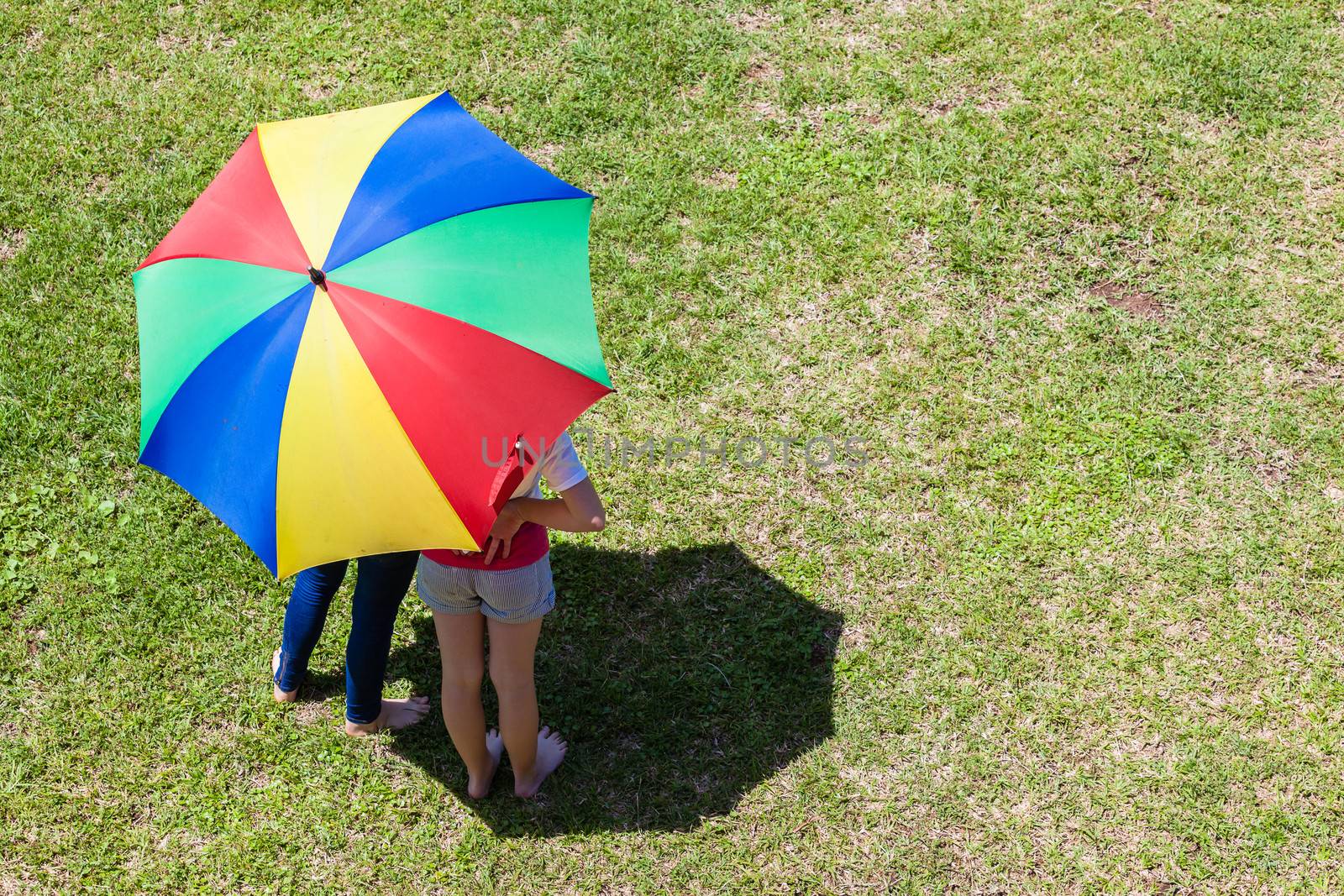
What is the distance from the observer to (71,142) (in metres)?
6.17

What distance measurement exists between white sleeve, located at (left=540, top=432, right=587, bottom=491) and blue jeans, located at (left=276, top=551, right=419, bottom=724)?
666 mm

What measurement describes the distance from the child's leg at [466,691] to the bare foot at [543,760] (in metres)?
0.13

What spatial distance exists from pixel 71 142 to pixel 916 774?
5.18 metres

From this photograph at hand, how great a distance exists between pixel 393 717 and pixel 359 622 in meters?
0.61

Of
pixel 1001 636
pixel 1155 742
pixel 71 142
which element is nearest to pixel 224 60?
pixel 71 142

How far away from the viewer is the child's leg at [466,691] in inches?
154

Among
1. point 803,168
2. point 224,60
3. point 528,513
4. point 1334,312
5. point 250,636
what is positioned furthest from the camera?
point 224,60

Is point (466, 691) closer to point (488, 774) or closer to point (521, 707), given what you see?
point (521, 707)

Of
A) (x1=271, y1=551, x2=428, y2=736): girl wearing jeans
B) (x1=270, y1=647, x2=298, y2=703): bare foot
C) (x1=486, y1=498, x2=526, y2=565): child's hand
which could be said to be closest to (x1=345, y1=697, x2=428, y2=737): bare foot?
(x1=271, y1=551, x2=428, y2=736): girl wearing jeans

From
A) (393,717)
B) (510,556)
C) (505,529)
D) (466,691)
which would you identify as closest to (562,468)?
(505,529)

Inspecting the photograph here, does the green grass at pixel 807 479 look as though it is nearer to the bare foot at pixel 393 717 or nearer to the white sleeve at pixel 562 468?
the bare foot at pixel 393 717

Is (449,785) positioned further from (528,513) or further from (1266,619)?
(1266,619)

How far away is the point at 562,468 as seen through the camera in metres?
3.52

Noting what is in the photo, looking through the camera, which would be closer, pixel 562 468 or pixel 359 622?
pixel 562 468
